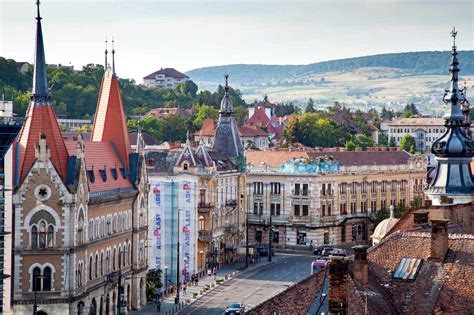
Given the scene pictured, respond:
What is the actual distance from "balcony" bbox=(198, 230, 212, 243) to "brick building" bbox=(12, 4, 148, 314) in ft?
81.1

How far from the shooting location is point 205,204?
119688 mm

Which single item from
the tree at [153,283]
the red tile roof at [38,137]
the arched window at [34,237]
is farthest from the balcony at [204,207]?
the arched window at [34,237]

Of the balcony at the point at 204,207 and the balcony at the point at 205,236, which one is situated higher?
the balcony at the point at 204,207

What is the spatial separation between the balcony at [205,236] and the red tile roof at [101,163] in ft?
73.9

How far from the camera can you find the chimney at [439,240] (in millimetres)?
56500

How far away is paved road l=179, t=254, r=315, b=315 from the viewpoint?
93.5 metres

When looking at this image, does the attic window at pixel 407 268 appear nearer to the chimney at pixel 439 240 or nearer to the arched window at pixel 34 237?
the chimney at pixel 439 240

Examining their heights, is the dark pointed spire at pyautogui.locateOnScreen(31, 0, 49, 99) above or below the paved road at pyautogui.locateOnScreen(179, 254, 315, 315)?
above

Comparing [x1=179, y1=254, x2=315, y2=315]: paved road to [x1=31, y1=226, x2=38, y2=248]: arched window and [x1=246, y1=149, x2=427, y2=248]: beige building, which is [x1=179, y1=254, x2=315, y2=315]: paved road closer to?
[x1=246, y1=149, x2=427, y2=248]: beige building

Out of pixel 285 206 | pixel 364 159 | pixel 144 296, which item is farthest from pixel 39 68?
pixel 364 159

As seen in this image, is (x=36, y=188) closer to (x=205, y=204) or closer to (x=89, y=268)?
(x=89, y=268)

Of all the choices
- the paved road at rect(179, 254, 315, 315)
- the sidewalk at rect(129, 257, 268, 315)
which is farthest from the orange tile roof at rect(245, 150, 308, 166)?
the sidewalk at rect(129, 257, 268, 315)

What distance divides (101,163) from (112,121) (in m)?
6.22

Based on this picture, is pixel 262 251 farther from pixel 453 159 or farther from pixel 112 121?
pixel 453 159
